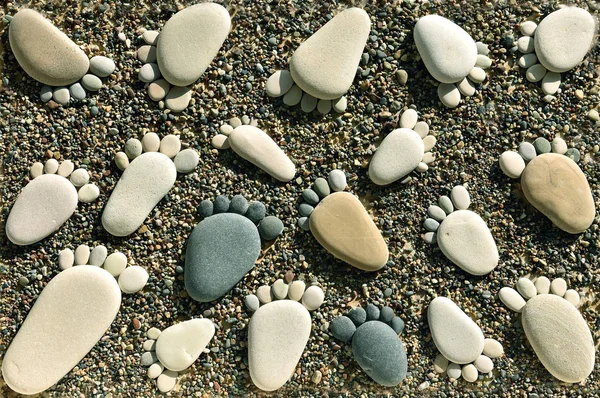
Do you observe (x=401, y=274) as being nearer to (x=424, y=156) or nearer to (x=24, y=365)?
(x=424, y=156)

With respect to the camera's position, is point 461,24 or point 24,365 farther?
point 461,24

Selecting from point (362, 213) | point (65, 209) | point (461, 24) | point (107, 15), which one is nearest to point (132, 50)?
point (107, 15)

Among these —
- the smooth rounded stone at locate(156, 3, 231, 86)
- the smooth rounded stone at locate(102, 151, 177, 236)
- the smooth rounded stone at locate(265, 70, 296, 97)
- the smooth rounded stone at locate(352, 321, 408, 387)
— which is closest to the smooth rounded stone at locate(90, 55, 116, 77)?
the smooth rounded stone at locate(156, 3, 231, 86)

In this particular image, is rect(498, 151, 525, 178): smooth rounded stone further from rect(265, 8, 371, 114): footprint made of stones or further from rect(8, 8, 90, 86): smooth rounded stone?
rect(8, 8, 90, 86): smooth rounded stone

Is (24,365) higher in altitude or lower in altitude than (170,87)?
lower

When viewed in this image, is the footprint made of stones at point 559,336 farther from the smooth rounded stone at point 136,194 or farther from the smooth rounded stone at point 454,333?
the smooth rounded stone at point 136,194

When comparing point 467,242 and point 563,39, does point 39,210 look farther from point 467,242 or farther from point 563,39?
point 563,39

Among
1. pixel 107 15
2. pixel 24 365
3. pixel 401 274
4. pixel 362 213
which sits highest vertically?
pixel 107 15
